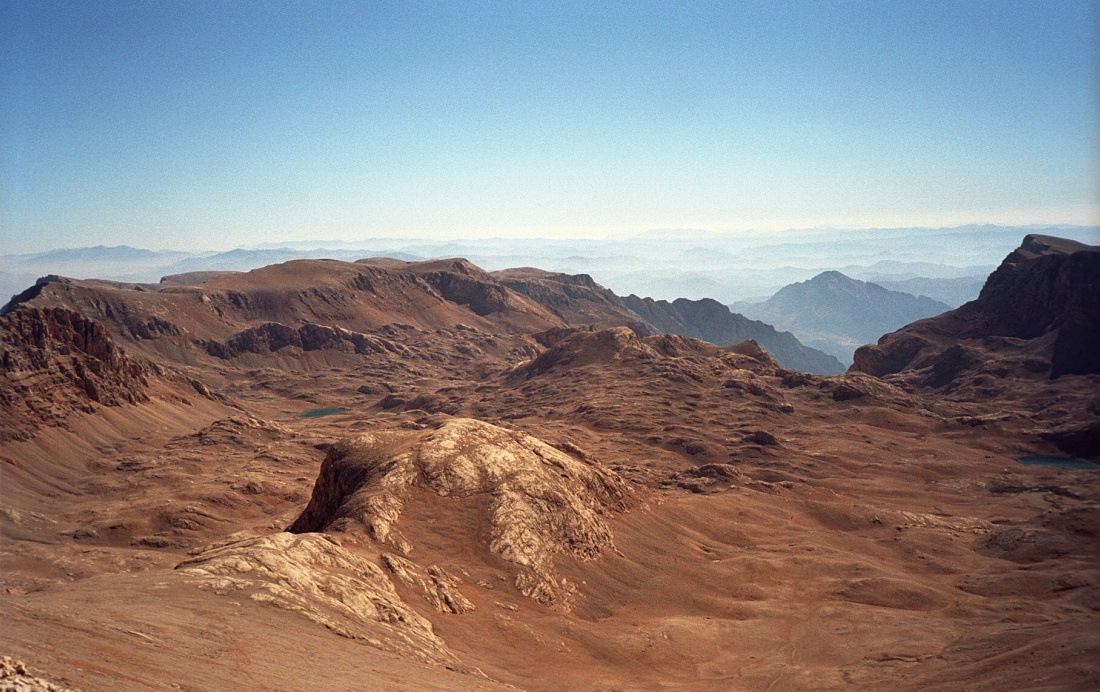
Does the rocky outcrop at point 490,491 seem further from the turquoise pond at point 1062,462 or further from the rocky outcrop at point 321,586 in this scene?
the turquoise pond at point 1062,462

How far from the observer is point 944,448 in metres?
108

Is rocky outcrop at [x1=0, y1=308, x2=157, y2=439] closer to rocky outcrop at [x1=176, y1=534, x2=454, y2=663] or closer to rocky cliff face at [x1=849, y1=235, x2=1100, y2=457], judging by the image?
rocky outcrop at [x1=176, y1=534, x2=454, y2=663]

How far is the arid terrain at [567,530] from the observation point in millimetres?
27703

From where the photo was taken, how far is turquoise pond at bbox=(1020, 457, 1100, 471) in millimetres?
104062

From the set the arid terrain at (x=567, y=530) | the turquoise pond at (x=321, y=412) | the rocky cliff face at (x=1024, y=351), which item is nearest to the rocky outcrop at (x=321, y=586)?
the arid terrain at (x=567, y=530)

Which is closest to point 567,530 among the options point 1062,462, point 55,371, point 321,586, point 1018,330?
point 321,586

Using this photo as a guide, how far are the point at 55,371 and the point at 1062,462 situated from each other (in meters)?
150

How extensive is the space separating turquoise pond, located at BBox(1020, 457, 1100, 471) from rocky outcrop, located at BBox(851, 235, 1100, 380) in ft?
138

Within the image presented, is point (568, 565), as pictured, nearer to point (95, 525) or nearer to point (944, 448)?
point (95, 525)

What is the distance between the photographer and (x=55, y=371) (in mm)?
101438

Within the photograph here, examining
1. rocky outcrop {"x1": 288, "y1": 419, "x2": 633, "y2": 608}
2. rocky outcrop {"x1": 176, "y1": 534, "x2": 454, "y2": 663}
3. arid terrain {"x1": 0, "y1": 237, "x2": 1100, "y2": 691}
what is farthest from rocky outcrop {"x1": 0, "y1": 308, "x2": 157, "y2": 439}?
rocky outcrop {"x1": 176, "y1": 534, "x2": 454, "y2": 663}

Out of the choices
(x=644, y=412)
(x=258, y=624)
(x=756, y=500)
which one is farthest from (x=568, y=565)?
(x=644, y=412)

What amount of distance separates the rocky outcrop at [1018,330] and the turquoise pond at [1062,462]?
42.0 metres

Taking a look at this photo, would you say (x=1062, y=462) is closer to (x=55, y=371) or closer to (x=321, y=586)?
(x=321, y=586)
